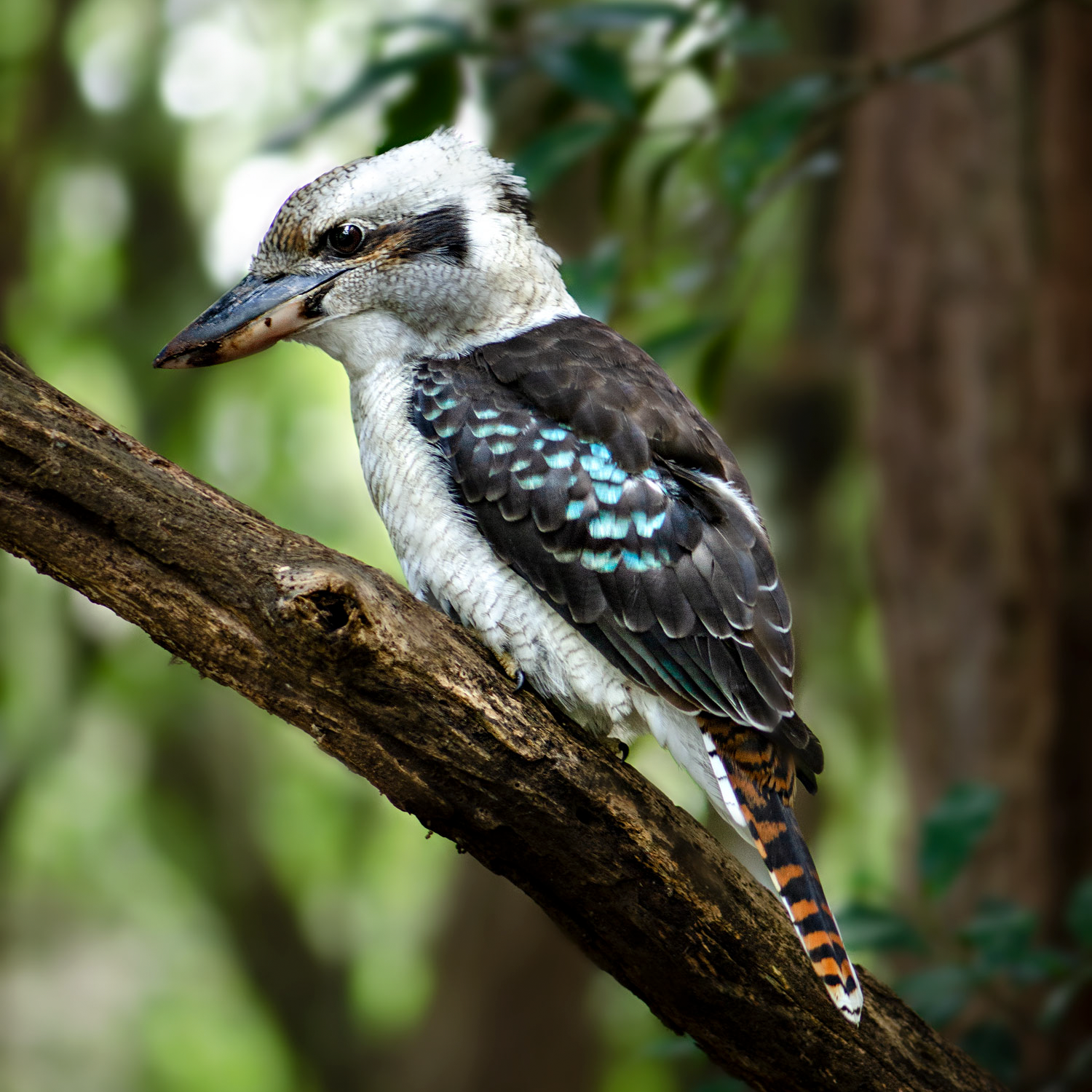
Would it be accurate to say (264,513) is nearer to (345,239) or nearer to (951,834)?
(345,239)

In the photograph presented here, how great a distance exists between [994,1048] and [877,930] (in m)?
0.40

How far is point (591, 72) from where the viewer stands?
3.33 metres

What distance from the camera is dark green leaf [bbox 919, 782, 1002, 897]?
3.04 metres

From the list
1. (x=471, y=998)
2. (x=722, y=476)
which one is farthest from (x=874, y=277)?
(x=471, y=998)

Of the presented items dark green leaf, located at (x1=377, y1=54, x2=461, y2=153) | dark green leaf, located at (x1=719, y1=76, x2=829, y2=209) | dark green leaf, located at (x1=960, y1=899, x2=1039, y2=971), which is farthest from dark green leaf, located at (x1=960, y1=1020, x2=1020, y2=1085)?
dark green leaf, located at (x1=377, y1=54, x2=461, y2=153)

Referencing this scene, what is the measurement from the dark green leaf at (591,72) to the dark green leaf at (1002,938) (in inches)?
88.0

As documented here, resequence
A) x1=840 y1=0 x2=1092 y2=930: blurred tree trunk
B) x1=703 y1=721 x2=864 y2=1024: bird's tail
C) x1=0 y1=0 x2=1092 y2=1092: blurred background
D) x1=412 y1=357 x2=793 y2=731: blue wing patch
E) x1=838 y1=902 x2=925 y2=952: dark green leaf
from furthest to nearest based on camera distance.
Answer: x1=840 y1=0 x2=1092 y2=930: blurred tree trunk < x1=0 y1=0 x2=1092 y2=1092: blurred background < x1=838 y1=902 x2=925 y2=952: dark green leaf < x1=412 y1=357 x2=793 y2=731: blue wing patch < x1=703 y1=721 x2=864 y2=1024: bird's tail

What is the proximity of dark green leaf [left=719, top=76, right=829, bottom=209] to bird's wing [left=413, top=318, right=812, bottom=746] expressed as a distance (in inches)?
35.1

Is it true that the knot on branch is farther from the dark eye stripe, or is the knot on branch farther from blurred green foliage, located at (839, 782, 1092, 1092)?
blurred green foliage, located at (839, 782, 1092, 1092)

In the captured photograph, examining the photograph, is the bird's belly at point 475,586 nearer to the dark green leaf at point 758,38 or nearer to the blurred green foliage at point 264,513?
the dark green leaf at point 758,38

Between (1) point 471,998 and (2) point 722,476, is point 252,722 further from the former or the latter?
(2) point 722,476

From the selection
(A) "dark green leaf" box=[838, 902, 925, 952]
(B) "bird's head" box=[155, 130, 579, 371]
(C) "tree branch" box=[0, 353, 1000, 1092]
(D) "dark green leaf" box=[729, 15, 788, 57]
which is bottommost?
(C) "tree branch" box=[0, 353, 1000, 1092]

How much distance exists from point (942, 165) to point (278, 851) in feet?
17.2

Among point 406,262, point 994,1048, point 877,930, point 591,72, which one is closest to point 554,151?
point 591,72
